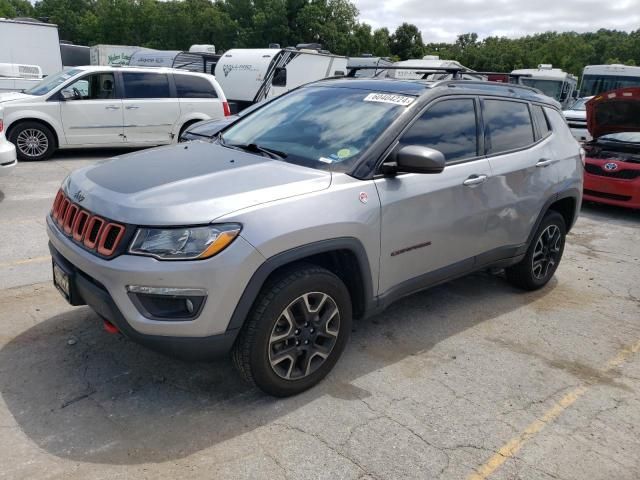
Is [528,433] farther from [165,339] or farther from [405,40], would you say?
[405,40]

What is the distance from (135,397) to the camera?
3086 millimetres

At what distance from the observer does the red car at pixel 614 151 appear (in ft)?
26.7

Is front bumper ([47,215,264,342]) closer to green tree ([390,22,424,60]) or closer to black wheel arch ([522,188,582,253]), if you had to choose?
black wheel arch ([522,188,582,253])

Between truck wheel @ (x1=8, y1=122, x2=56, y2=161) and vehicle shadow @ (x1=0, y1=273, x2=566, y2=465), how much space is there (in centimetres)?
721

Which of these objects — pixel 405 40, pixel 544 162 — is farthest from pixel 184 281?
pixel 405 40

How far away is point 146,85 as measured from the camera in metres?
10.7

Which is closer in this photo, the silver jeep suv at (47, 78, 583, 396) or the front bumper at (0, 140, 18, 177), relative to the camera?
the silver jeep suv at (47, 78, 583, 396)

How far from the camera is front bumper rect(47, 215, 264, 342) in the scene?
2.61 m

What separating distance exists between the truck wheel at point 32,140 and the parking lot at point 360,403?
6.18 meters

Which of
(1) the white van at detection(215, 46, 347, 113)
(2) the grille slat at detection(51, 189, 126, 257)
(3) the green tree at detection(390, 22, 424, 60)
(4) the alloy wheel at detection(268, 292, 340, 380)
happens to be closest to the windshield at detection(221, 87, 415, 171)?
(4) the alloy wheel at detection(268, 292, 340, 380)

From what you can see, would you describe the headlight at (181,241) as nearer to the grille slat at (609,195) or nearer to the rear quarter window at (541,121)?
the rear quarter window at (541,121)

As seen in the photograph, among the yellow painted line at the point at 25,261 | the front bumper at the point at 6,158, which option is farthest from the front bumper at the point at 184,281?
the front bumper at the point at 6,158

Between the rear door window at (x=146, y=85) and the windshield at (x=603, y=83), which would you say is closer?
the rear door window at (x=146, y=85)

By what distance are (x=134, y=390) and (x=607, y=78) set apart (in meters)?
22.1
